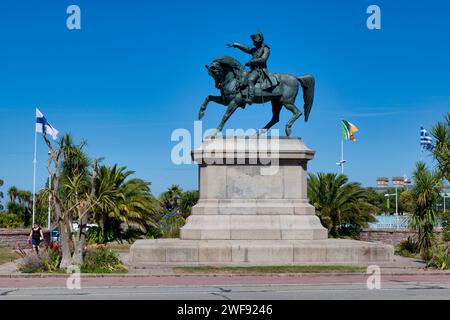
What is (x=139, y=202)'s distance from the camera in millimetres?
38594

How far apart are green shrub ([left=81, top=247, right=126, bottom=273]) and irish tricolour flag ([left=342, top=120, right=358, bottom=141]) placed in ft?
121

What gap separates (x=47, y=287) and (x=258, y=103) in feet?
37.9

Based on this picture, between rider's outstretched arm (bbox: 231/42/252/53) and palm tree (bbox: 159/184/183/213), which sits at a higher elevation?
rider's outstretched arm (bbox: 231/42/252/53)

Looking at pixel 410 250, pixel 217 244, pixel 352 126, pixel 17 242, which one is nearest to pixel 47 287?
pixel 217 244

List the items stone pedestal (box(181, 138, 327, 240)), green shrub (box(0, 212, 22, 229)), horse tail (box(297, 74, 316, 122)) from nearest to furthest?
1. stone pedestal (box(181, 138, 327, 240))
2. horse tail (box(297, 74, 316, 122))
3. green shrub (box(0, 212, 22, 229))

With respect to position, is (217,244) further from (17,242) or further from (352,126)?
(352,126)

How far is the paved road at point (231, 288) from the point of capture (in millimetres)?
13742

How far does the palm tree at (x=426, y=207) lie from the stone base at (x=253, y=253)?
401cm

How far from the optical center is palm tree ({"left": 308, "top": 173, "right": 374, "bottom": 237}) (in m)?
38.4

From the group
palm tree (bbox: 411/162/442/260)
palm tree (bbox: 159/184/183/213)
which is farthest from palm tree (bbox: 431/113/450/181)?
palm tree (bbox: 159/184/183/213)

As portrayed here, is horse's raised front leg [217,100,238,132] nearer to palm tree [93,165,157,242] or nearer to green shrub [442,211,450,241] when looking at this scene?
green shrub [442,211,450,241]

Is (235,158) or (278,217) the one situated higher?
(235,158)

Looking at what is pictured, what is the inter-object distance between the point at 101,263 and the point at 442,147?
13752 millimetres

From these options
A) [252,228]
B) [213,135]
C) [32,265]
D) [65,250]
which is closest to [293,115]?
[213,135]
